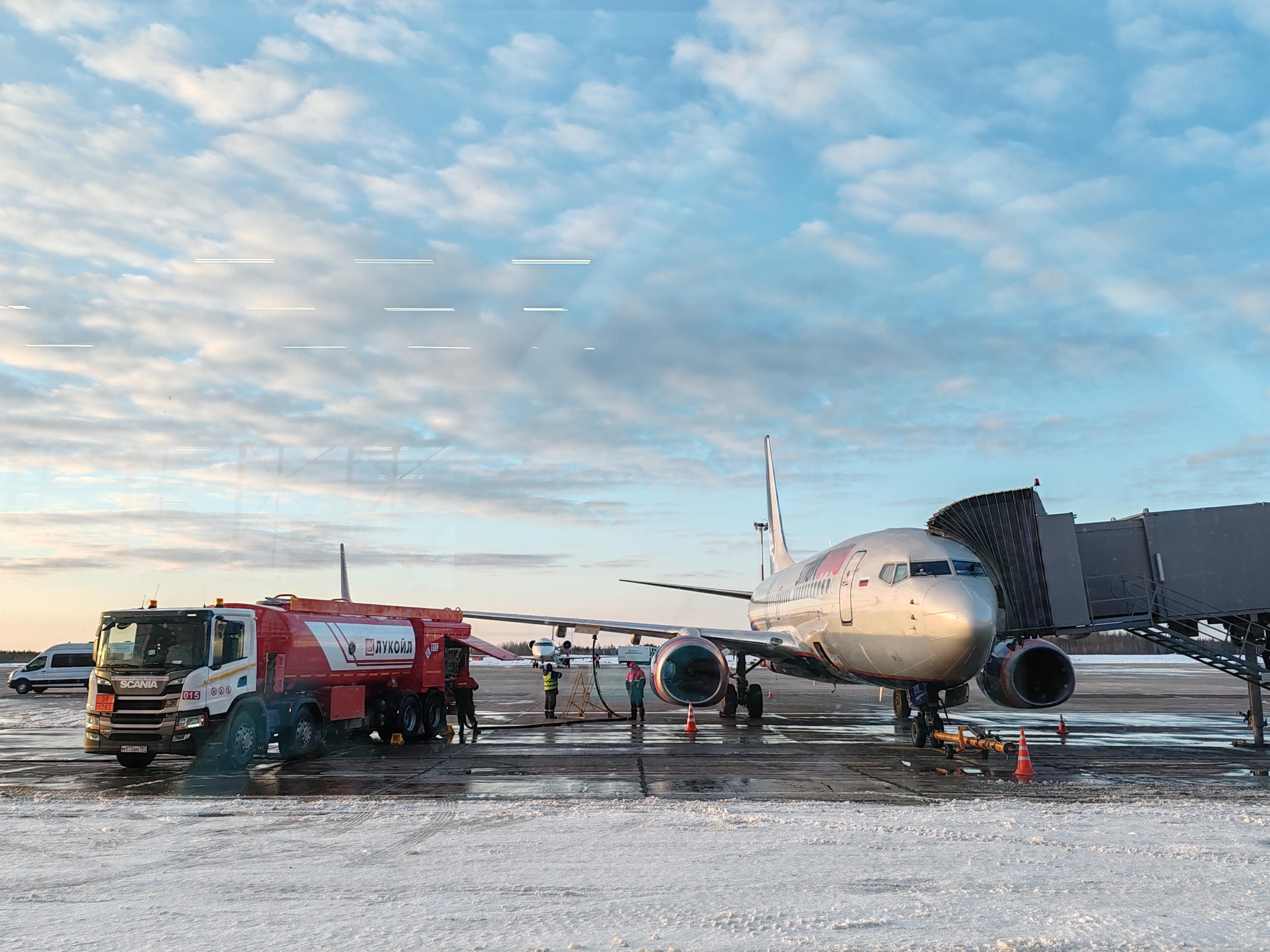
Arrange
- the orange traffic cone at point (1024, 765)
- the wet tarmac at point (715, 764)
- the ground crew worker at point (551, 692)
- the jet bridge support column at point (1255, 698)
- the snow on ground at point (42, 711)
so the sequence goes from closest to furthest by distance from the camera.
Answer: the wet tarmac at point (715, 764), the orange traffic cone at point (1024, 765), the jet bridge support column at point (1255, 698), the snow on ground at point (42, 711), the ground crew worker at point (551, 692)

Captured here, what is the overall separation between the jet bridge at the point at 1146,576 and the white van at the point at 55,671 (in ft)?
130

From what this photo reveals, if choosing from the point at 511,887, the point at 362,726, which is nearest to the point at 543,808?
the point at 511,887

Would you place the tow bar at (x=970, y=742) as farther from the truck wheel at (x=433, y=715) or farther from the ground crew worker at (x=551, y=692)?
the ground crew worker at (x=551, y=692)

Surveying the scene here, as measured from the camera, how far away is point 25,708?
104 ft

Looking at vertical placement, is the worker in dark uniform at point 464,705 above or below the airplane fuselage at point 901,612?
below

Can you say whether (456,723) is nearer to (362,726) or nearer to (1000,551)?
(362,726)

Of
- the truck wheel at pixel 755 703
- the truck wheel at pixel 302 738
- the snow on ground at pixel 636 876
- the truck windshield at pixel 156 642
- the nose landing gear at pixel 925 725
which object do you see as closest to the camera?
the snow on ground at pixel 636 876

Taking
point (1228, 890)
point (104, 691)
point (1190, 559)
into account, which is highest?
point (1190, 559)

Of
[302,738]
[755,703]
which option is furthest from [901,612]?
[302,738]

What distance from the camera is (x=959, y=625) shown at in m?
15.9

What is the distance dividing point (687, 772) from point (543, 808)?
165 inches

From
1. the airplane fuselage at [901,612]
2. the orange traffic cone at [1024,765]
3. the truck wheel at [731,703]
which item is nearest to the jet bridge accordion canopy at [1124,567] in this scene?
the airplane fuselage at [901,612]

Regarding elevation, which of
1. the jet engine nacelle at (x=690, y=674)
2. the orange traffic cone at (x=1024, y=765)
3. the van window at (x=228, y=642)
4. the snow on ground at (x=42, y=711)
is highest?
the van window at (x=228, y=642)

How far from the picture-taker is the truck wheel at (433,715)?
2112cm
